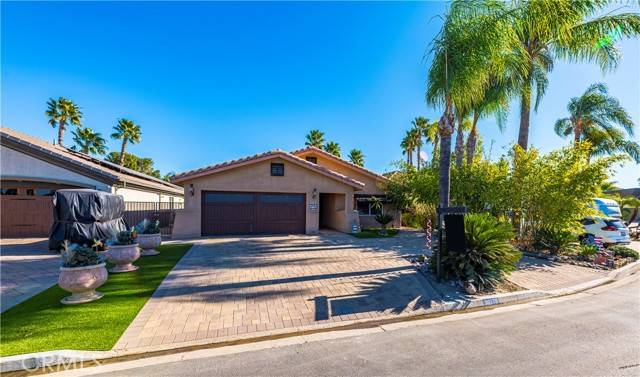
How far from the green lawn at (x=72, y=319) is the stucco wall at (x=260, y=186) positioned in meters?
7.36

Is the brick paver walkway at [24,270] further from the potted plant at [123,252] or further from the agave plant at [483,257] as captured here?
the agave plant at [483,257]

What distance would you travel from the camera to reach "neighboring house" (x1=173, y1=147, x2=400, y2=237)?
14.2 metres

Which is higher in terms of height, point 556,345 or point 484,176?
point 484,176

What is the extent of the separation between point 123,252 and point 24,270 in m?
3.21

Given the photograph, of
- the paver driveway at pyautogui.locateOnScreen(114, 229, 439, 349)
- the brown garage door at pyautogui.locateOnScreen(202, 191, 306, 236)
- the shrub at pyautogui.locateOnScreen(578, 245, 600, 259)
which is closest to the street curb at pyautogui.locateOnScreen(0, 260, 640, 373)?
the paver driveway at pyautogui.locateOnScreen(114, 229, 439, 349)

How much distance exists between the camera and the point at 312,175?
16.1 metres

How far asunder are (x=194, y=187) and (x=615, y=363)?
1537cm

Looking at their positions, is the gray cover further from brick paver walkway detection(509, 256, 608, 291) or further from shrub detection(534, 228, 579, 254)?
shrub detection(534, 228, 579, 254)

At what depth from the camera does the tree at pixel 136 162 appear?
40562mm

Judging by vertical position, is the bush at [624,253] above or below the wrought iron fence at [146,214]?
below

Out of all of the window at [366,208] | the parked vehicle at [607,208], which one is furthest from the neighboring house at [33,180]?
the parked vehicle at [607,208]

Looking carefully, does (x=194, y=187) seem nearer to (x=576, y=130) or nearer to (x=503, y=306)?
(x=503, y=306)

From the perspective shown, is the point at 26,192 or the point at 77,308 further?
the point at 26,192

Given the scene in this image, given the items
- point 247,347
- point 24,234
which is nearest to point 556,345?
point 247,347
